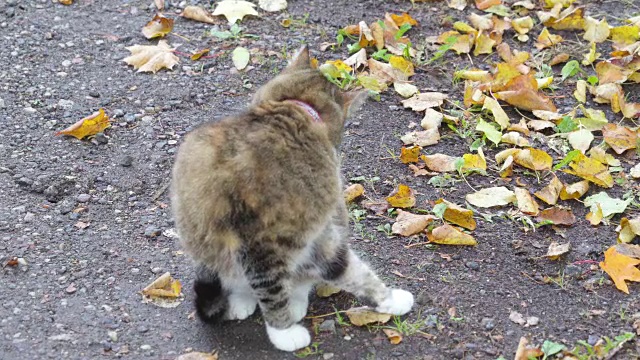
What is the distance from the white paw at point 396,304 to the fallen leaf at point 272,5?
260 centimetres

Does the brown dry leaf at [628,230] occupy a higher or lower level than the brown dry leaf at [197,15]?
higher

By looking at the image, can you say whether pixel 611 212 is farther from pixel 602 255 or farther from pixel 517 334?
pixel 517 334

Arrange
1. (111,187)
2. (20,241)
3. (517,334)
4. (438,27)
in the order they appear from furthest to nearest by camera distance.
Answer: (438,27) → (111,187) → (20,241) → (517,334)

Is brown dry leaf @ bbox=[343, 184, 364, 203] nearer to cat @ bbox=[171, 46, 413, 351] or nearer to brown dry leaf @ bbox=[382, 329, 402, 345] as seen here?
cat @ bbox=[171, 46, 413, 351]

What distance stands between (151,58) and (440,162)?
73.3 inches

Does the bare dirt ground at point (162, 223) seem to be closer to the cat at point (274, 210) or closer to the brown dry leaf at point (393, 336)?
the brown dry leaf at point (393, 336)

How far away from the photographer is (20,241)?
12.4 feet

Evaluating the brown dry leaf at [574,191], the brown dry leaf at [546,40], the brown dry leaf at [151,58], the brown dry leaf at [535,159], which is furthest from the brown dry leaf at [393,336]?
the brown dry leaf at [546,40]

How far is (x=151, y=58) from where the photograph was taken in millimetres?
5004

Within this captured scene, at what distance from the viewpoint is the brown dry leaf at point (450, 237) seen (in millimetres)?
3744

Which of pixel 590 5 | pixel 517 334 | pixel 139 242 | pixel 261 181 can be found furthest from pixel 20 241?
pixel 590 5

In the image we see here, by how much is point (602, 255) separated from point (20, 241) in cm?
255

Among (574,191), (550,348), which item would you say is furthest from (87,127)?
(550,348)

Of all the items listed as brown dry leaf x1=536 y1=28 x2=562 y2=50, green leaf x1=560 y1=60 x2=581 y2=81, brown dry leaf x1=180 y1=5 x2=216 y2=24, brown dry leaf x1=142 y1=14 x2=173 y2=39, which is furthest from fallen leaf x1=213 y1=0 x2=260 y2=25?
green leaf x1=560 y1=60 x2=581 y2=81
